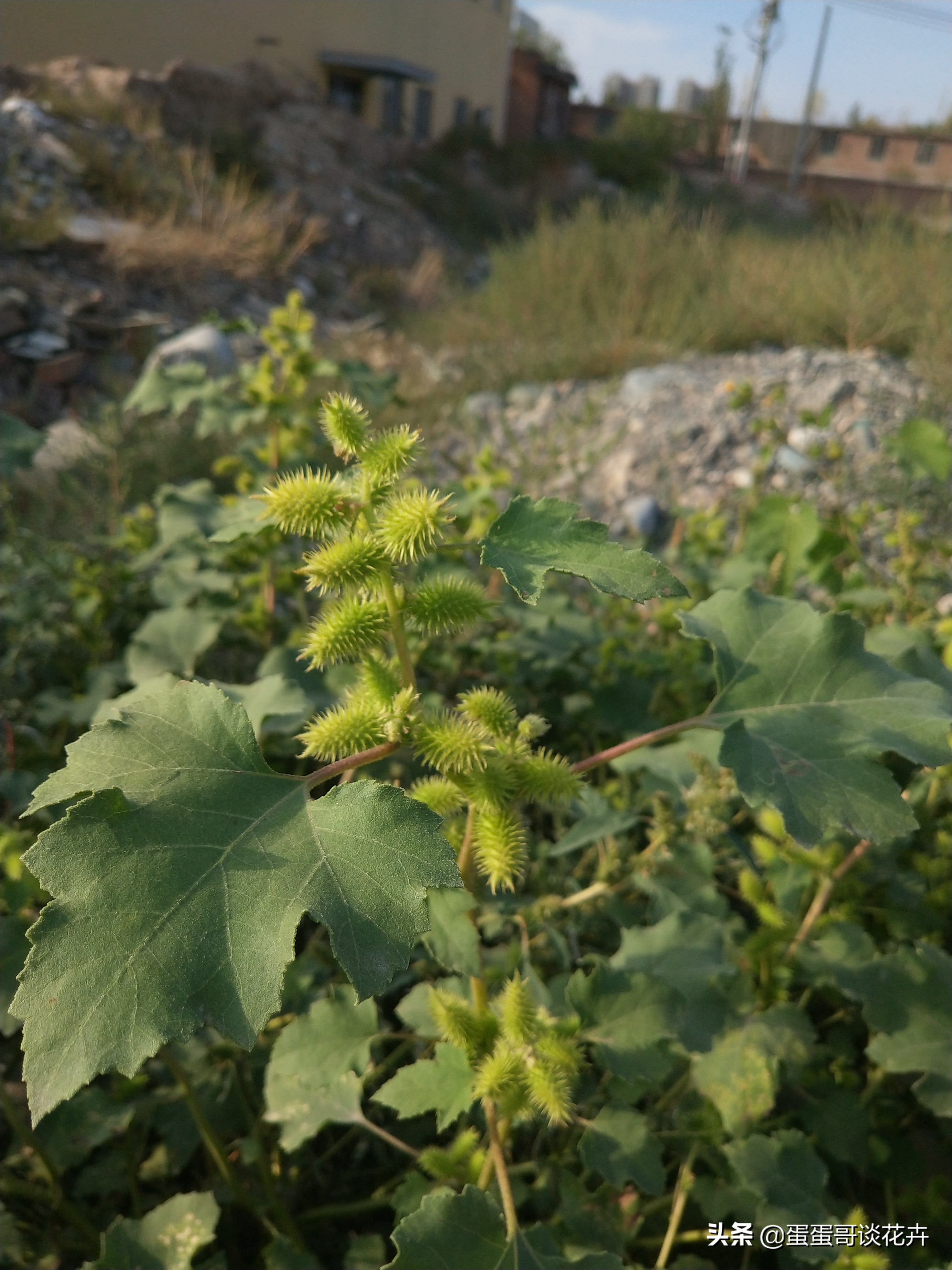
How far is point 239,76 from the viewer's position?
13672 mm

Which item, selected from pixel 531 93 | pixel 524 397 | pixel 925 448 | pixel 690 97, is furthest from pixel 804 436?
pixel 690 97

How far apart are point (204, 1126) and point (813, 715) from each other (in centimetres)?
105

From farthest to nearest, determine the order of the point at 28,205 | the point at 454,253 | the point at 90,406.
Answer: the point at 454,253
the point at 28,205
the point at 90,406

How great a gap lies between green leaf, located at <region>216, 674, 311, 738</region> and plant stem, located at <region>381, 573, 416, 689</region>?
0.25m

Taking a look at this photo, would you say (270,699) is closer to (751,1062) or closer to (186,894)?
(186,894)

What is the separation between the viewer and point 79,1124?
135cm

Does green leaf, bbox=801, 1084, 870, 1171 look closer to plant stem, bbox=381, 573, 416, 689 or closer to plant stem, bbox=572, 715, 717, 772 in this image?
plant stem, bbox=572, 715, 717, 772

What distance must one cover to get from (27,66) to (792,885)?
1477cm

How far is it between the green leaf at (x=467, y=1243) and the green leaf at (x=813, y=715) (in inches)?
20.8

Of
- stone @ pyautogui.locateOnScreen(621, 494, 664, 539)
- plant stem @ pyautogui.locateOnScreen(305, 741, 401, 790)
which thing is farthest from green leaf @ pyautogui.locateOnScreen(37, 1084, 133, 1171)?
stone @ pyautogui.locateOnScreen(621, 494, 664, 539)

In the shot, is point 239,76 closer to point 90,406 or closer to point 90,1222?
point 90,406

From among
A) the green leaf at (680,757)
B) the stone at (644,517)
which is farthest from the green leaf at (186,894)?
the stone at (644,517)

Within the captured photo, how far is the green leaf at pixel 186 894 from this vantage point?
69 centimetres

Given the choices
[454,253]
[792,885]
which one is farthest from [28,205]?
[792,885]
